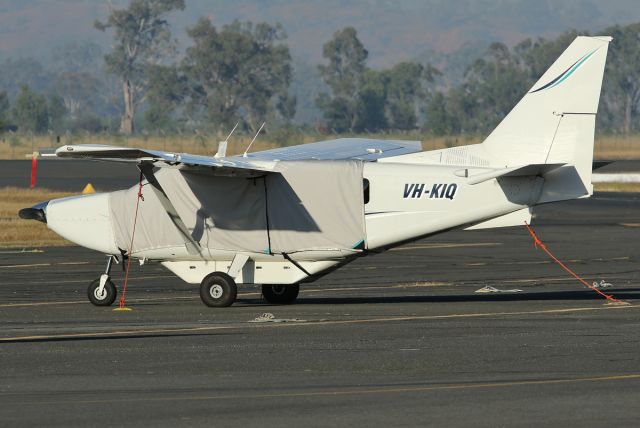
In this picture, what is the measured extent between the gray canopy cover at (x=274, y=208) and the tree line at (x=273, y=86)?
11184cm

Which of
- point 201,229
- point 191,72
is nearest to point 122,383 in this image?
point 201,229

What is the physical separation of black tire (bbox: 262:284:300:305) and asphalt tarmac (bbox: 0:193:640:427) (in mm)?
220

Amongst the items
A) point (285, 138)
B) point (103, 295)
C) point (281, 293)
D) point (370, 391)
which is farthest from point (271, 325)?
point (285, 138)

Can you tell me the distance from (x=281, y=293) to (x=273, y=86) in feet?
430

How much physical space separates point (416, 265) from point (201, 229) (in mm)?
7440

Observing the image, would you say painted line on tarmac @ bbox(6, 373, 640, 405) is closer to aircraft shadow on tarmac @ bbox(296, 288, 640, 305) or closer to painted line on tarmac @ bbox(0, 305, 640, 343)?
painted line on tarmac @ bbox(0, 305, 640, 343)

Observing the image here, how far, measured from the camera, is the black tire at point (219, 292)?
60.1 ft

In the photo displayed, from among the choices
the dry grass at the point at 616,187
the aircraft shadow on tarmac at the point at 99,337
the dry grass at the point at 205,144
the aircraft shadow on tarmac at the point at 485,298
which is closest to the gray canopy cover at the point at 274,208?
the aircraft shadow on tarmac at the point at 485,298

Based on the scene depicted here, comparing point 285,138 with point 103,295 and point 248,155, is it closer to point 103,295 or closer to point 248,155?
point 248,155

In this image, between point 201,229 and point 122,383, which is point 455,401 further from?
point 201,229

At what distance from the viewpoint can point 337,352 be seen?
44.8 feet

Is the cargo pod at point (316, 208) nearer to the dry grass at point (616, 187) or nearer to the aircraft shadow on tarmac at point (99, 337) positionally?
the aircraft shadow on tarmac at point (99, 337)

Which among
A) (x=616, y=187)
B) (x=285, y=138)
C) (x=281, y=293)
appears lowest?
(x=616, y=187)

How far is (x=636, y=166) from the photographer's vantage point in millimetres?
76500
